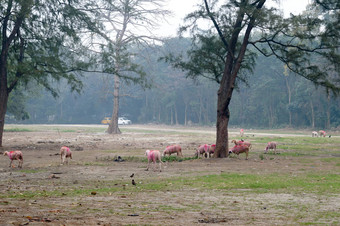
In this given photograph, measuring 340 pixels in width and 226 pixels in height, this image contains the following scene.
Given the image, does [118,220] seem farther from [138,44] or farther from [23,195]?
[138,44]

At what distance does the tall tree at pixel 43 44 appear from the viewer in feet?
79.0

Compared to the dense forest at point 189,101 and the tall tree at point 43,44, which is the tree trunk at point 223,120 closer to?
the tall tree at point 43,44

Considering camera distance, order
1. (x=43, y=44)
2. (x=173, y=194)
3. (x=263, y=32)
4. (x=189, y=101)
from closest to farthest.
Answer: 1. (x=173, y=194)
2. (x=263, y=32)
3. (x=43, y=44)
4. (x=189, y=101)

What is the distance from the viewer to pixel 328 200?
944cm

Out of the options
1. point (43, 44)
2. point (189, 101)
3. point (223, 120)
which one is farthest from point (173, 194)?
point (189, 101)

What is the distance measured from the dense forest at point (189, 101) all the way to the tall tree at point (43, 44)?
659 inches

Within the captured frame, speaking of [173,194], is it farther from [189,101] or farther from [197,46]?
[189,101]

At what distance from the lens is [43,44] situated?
25141mm

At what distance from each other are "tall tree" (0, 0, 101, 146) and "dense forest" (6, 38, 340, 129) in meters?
16.7

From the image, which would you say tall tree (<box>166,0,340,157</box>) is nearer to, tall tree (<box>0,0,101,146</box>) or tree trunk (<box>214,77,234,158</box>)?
tree trunk (<box>214,77,234,158</box>)

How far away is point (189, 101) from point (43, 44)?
6196 cm

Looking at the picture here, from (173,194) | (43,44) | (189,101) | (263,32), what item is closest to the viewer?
(173,194)

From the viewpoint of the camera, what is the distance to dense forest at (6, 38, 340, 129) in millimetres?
54744

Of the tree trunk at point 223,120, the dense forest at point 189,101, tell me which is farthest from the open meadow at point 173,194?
the dense forest at point 189,101
